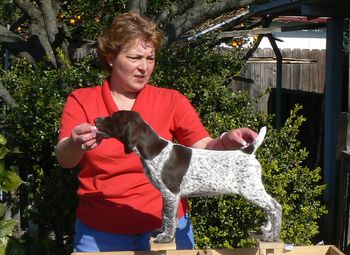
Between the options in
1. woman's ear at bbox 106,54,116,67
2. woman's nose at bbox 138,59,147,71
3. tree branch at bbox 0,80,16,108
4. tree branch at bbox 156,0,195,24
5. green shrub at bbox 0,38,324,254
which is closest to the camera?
woman's nose at bbox 138,59,147,71

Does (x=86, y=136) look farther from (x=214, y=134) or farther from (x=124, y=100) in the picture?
(x=214, y=134)

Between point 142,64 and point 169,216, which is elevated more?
point 142,64

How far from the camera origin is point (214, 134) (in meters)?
4.53

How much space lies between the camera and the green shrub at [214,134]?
4.55 m

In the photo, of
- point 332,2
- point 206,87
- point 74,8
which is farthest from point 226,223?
point 74,8

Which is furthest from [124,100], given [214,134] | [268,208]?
[214,134]

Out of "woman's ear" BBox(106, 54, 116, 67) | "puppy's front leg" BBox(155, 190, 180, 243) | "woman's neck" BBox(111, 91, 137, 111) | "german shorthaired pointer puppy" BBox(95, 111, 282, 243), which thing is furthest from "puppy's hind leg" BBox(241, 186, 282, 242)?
"woman's ear" BBox(106, 54, 116, 67)

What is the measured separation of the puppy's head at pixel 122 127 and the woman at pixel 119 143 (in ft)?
1.02

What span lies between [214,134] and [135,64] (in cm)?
185

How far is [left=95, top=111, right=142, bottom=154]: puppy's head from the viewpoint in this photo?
2467 mm

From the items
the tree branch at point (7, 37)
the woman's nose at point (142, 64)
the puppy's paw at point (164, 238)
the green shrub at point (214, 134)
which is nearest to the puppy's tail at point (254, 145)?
the puppy's paw at point (164, 238)

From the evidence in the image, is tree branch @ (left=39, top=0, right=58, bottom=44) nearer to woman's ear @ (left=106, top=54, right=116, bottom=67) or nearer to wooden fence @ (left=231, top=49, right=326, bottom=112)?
woman's ear @ (left=106, top=54, right=116, bottom=67)

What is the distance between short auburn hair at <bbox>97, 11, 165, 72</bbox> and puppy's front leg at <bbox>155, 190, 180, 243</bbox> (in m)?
0.65

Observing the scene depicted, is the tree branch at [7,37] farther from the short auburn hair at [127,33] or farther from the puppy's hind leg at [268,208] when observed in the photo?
the puppy's hind leg at [268,208]
